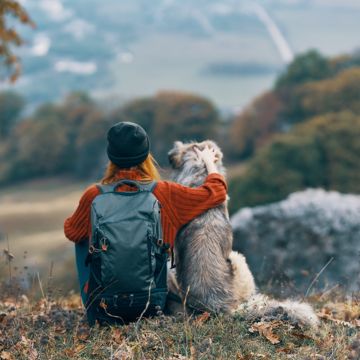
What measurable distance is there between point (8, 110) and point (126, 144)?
37.6 m

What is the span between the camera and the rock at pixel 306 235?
8.63 m

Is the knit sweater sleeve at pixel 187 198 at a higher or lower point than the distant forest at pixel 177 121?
higher

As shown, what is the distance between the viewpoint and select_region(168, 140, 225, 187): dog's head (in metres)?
3.25

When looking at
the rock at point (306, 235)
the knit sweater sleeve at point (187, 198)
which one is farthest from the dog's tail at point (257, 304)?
the rock at point (306, 235)

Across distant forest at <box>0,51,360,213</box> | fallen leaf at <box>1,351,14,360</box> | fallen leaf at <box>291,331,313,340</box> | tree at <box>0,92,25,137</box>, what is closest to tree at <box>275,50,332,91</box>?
distant forest at <box>0,51,360,213</box>

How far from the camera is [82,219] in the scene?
2936 millimetres

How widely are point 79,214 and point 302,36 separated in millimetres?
60479

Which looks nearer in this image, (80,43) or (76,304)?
(76,304)

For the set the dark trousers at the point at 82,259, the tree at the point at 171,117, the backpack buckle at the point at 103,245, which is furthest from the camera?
the tree at the point at 171,117

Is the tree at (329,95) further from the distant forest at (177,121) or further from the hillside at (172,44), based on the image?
the hillside at (172,44)

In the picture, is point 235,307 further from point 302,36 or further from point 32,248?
point 302,36

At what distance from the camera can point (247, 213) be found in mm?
10648

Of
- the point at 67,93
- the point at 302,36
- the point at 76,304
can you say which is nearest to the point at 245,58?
the point at 302,36

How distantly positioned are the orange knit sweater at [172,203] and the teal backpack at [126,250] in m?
0.10
